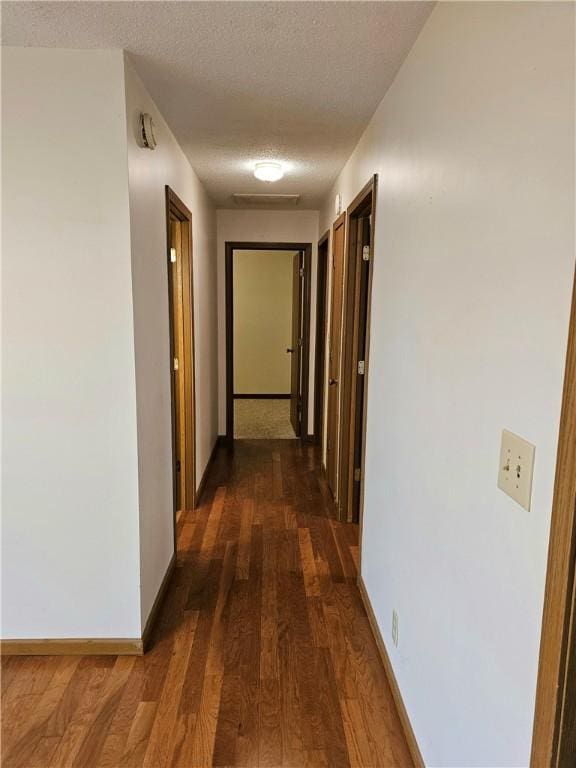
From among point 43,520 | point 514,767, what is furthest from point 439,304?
point 43,520

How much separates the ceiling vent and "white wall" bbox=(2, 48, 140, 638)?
8.02 ft

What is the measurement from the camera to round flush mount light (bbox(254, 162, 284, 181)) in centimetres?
308

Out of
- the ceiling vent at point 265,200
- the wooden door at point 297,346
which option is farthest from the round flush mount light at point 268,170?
the wooden door at point 297,346

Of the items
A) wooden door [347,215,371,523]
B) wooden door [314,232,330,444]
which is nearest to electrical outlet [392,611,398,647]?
wooden door [347,215,371,523]

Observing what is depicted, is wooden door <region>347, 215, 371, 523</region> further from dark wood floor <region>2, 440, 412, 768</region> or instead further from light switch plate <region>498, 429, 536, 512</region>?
light switch plate <region>498, 429, 536, 512</region>

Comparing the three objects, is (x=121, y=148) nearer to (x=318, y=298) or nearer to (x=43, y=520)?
(x=43, y=520)

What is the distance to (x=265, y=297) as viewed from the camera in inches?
285

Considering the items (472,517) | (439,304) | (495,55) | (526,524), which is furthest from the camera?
(439,304)

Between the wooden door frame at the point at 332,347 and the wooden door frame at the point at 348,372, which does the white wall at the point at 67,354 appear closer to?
the wooden door frame at the point at 348,372

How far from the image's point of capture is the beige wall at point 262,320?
7160 mm

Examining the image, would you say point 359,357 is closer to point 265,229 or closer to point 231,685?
point 231,685

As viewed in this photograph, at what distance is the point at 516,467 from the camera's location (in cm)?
93

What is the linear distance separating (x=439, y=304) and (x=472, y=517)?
599mm

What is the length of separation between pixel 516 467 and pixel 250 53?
1651 millimetres
